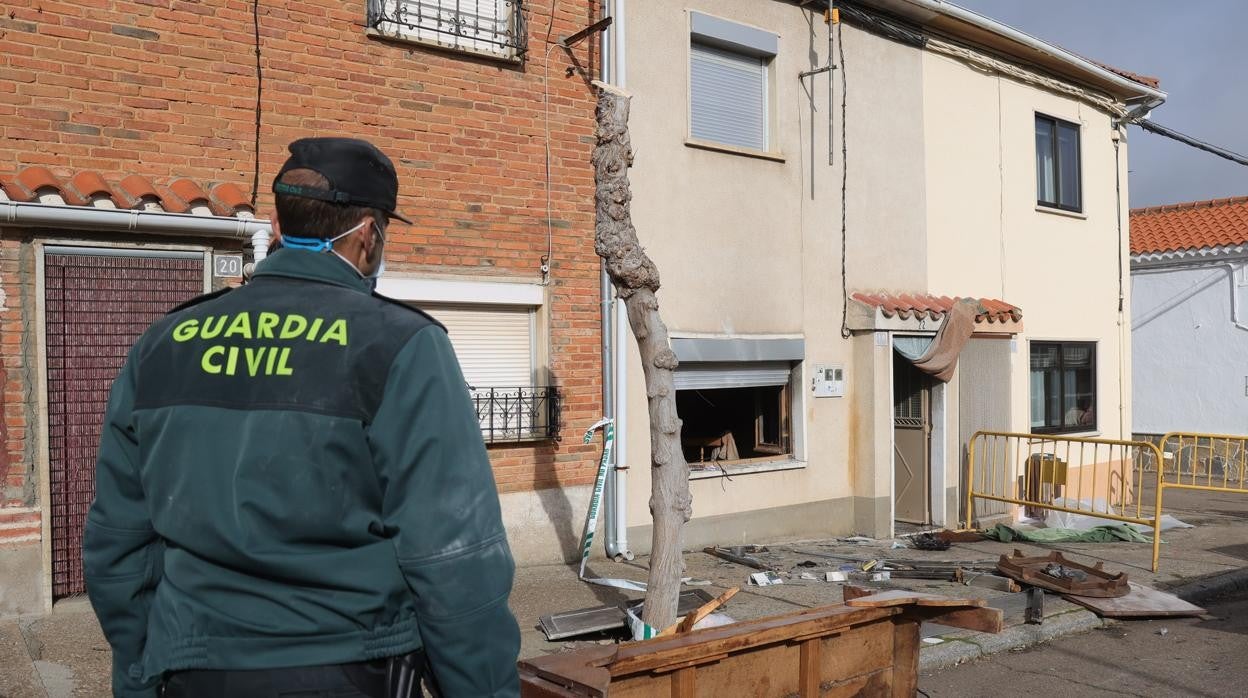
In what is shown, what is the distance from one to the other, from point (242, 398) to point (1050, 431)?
14.1 meters

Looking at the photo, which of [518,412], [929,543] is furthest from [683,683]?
[929,543]

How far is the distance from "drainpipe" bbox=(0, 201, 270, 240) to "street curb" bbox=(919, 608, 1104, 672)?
17.6 feet

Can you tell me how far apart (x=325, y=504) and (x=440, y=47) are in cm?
726

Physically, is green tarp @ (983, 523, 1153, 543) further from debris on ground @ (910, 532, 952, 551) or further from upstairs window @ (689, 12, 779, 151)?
upstairs window @ (689, 12, 779, 151)

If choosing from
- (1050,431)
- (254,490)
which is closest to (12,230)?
(254,490)

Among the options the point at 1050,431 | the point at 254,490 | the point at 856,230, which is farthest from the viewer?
the point at 1050,431

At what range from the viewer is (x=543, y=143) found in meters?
9.33

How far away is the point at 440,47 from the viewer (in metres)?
8.64

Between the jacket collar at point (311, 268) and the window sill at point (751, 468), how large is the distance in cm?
799

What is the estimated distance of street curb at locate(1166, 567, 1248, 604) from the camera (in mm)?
9062

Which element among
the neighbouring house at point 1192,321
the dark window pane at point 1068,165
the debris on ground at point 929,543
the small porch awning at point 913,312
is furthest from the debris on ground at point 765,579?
the neighbouring house at point 1192,321

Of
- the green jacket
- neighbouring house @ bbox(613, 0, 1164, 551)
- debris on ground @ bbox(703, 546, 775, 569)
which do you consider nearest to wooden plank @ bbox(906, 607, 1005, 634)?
the green jacket

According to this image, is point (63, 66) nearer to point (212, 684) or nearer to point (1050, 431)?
point (212, 684)

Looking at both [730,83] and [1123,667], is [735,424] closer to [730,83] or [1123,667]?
[730,83]
